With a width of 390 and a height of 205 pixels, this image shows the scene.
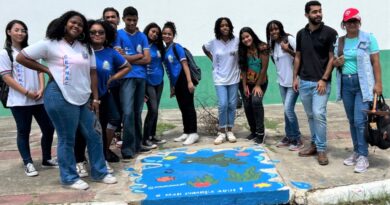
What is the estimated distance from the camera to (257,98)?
541 cm

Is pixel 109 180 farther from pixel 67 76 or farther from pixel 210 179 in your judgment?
pixel 67 76

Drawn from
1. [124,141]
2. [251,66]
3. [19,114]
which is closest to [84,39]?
[19,114]

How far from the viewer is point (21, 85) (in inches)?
173

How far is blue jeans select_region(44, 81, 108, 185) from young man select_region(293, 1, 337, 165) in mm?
2259

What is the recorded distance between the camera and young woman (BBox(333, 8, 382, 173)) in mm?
4156

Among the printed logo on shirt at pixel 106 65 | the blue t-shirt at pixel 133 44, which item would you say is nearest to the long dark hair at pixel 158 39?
the blue t-shirt at pixel 133 44

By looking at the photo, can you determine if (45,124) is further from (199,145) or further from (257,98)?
(257,98)

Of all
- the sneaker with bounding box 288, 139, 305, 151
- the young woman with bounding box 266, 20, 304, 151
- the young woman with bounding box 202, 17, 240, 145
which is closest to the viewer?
the young woman with bounding box 266, 20, 304, 151

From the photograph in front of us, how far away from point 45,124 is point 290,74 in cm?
284

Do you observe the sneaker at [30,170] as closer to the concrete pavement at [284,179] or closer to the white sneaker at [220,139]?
the concrete pavement at [284,179]

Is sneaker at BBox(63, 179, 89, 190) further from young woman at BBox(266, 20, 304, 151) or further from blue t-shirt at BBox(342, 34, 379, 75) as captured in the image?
blue t-shirt at BBox(342, 34, 379, 75)

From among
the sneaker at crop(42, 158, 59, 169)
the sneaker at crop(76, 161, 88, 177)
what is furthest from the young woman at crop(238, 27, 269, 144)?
the sneaker at crop(42, 158, 59, 169)

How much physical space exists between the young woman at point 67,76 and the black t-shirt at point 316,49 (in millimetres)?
2233

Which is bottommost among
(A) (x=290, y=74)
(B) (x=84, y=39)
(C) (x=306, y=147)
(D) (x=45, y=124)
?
(C) (x=306, y=147)
